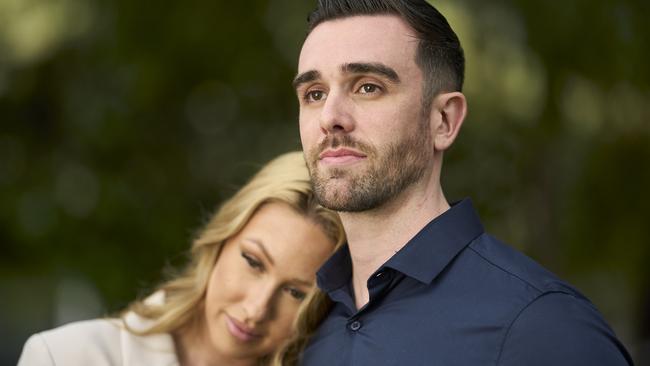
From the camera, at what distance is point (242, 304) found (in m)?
3.13

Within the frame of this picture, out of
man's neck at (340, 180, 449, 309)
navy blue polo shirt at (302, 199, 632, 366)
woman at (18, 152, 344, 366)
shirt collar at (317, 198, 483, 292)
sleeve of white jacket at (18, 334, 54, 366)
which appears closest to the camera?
navy blue polo shirt at (302, 199, 632, 366)

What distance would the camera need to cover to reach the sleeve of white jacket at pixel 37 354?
2.97 metres

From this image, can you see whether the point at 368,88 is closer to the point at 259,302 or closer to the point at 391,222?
the point at 391,222

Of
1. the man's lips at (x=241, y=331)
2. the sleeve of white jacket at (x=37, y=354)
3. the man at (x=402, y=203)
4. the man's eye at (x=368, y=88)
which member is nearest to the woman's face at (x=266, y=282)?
the man's lips at (x=241, y=331)

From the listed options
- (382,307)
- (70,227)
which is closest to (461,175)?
(70,227)

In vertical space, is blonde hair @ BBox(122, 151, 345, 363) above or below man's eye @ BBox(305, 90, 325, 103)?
below

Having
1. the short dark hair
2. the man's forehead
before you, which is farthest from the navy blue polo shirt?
the man's forehead

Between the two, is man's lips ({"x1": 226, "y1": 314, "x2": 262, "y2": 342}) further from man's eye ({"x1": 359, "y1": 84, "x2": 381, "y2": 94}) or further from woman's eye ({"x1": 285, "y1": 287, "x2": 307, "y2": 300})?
man's eye ({"x1": 359, "y1": 84, "x2": 381, "y2": 94})

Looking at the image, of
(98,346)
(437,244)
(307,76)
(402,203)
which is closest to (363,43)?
(307,76)

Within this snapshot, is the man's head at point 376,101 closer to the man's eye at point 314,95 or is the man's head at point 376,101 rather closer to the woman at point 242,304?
the man's eye at point 314,95

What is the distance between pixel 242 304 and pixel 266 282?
0.13m

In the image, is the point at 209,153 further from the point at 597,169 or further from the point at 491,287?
the point at 491,287

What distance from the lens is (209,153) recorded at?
670 cm

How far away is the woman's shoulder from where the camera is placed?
9.80ft
